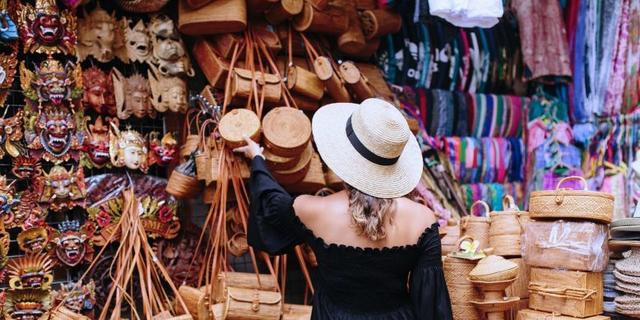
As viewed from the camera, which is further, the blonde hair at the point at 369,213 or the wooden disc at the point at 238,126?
the wooden disc at the point at 238,126

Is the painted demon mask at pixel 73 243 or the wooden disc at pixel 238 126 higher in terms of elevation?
the wooden disc at pixel 238 126

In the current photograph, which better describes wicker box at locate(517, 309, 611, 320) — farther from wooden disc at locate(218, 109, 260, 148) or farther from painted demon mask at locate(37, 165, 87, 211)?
painted demon mask at locate(37, 165, 87, 211)

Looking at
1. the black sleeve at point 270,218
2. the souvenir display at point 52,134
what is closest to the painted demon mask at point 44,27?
the souvenir display at point 52,134

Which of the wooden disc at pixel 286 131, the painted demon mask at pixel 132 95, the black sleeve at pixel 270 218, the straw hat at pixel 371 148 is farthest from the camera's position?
the painted demon mask at pixel 132 95

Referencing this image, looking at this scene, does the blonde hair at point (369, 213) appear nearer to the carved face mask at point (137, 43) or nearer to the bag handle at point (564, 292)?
the bag handle at point (564, 292)

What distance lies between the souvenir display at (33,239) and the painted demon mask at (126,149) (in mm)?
488

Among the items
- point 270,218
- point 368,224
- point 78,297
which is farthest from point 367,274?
point 78,297

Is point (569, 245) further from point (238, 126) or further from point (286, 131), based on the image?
point (238, 126)

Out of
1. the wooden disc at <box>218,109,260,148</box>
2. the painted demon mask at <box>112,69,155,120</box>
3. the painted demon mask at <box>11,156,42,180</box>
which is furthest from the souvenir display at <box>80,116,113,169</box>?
the wooden disc at <box>218,109,260,148</box>

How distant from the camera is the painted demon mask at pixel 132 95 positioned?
11.6 feet

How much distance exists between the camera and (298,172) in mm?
3504

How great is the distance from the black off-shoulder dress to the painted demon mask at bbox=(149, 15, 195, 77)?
114 cm

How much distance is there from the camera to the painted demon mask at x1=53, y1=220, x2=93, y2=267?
3.30 meters

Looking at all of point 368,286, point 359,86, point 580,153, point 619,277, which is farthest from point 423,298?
point 580,153
